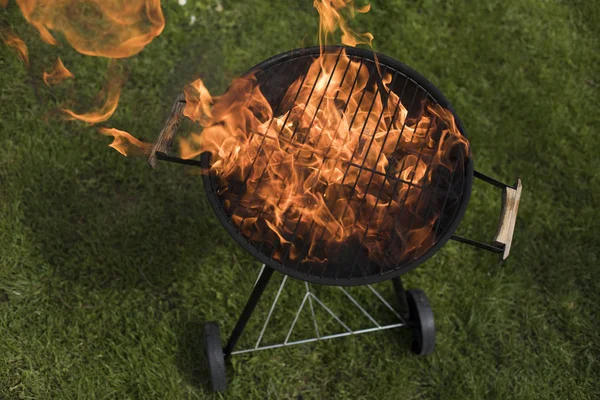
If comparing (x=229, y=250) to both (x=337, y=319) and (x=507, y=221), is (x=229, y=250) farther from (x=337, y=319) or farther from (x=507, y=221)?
(x=507, y=221)

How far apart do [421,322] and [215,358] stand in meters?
1.06

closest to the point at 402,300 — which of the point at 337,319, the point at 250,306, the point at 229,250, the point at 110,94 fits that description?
the point at 337,319

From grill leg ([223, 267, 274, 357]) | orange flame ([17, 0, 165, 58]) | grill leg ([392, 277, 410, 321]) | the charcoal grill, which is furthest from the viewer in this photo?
orange flame ([17, 0, 165, 58])

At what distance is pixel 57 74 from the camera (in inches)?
138

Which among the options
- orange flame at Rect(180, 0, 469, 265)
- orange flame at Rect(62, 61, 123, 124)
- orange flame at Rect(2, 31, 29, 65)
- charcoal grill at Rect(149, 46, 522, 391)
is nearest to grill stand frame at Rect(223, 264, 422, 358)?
charcoal grill at Rect(149, 46, 522, 391)

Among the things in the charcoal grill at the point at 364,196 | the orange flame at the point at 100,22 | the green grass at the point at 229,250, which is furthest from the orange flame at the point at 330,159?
the orange flame at the point at 100,22

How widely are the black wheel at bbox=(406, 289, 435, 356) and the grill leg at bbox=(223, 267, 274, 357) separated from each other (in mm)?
909

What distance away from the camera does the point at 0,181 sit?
320cm

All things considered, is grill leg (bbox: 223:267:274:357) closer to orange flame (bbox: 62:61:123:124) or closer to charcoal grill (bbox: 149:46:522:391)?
charcoal grill (bbox: 149:46:522:391)

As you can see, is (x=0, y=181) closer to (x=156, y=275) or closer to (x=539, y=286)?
(x=156, y=275)

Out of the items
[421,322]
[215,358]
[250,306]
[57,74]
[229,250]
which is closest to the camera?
[250,306]

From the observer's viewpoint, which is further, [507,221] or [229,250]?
[229,250]

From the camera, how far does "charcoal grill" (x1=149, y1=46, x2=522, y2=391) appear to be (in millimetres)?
Result: 2168

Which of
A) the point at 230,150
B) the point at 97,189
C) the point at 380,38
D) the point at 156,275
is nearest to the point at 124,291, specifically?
the point at 156,275
